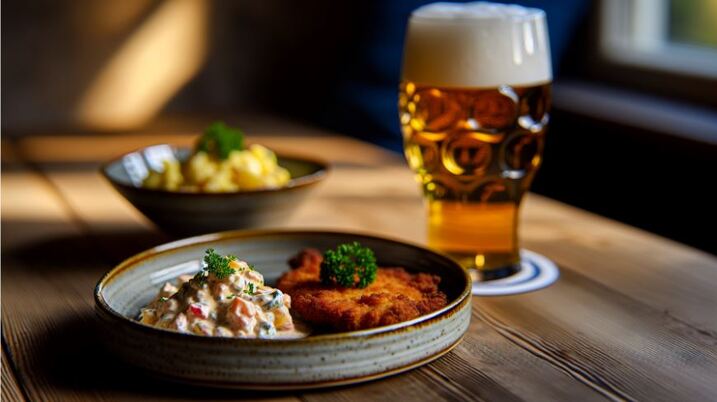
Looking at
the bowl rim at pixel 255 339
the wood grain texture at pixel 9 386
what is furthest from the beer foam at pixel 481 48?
the wood grain texture at pixel 9 386

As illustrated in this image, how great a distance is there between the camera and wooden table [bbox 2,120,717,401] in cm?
85

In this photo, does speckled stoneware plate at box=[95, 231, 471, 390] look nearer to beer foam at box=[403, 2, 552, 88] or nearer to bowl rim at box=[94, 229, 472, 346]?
bowl rim at box=[94, 229, 472, 346]

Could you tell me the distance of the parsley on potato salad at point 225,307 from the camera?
0.85m

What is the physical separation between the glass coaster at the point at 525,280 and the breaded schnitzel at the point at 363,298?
0.12m

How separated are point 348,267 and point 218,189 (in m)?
0.42

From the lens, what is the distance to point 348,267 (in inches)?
38.7

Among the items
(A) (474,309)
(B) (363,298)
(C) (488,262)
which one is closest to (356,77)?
(C) (488,262)

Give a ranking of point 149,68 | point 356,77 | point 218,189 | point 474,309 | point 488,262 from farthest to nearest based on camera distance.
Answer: point 149,68 → point 356,77 → point 218,189 → point 488,262 → point 474,309

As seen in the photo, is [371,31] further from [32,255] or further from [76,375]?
[76,375]

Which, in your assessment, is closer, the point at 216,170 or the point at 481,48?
the point at 481,48

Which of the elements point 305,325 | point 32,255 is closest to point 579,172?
point 32,255

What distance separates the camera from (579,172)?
2549mm

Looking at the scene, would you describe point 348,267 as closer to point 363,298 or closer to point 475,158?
point 363,298

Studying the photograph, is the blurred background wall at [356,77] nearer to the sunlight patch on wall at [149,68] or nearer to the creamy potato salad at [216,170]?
the sunlight patch on wall at [149,68]
